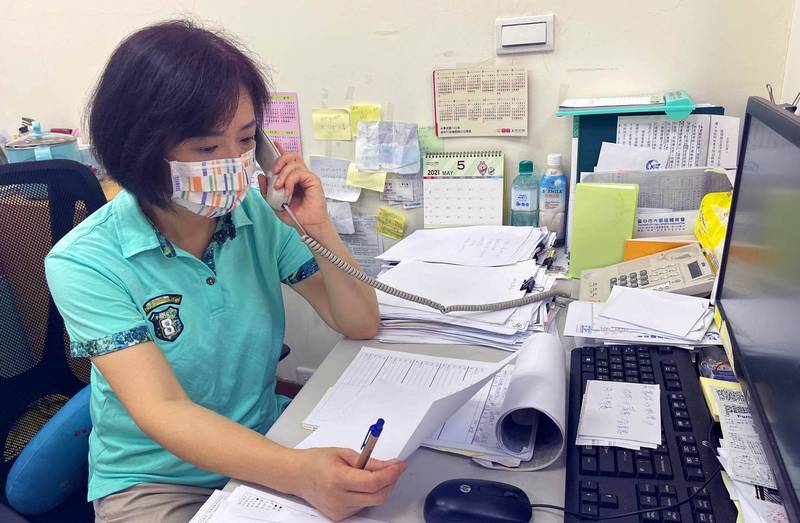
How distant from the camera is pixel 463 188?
159cm

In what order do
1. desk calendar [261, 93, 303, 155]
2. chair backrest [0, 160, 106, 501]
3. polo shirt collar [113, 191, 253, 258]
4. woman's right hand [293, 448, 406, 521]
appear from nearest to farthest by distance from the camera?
woman's right hand [293, 448, 406, 521]
polo shirt collar [113, 191, 253, 258]
chair backrest [0, 160, 106, 501]
desk calendar [261, 93, 303, 155]

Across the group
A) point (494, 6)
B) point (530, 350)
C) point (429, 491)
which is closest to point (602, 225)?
point (530, 350)

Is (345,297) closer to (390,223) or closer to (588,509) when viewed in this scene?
(588,509)

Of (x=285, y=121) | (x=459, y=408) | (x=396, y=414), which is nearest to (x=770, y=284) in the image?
(x=459, y=408)

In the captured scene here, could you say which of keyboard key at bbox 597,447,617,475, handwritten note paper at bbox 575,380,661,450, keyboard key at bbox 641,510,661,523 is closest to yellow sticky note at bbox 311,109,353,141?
handwritten note paper at bbox 575,380,661,450

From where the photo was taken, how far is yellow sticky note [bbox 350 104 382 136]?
1.63 meters

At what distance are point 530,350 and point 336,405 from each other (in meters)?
0.30

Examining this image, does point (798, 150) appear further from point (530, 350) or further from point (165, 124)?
point (165, 124)

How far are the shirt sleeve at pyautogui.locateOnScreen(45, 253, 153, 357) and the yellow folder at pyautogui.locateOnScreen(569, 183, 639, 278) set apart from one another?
0.86m

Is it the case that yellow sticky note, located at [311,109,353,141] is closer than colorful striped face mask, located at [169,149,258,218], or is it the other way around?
colorful striped face mask, located at [169,149,258,218]

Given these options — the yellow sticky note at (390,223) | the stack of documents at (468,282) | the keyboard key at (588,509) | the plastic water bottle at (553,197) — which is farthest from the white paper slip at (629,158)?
the keyboard key at (588,509)

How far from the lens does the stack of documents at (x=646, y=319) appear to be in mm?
948

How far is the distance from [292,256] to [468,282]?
1.19ft

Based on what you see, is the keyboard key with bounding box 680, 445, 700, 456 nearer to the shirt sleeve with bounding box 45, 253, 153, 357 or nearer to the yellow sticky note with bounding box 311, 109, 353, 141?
the shirt sleeve with bounding box 45, 253, 153, 357
